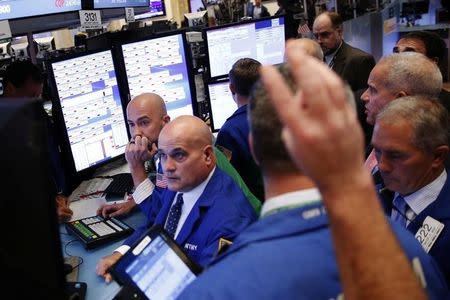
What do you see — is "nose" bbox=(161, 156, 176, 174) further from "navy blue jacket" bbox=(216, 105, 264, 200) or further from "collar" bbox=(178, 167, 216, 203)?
"navy blue jacket" bbox=(216, 105, 264, 200)

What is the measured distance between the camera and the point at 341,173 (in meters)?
0.55

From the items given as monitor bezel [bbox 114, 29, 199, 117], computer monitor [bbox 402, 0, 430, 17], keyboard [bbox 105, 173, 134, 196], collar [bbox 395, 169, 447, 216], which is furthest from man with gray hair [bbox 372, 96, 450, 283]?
computer monitor [bbox 402, 0, 430, 17]

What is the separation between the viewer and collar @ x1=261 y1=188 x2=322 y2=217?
77 centimetres

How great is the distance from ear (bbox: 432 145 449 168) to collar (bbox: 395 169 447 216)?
4 cm

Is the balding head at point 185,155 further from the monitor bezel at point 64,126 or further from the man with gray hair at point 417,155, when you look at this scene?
the monitor bezel at point 64,126

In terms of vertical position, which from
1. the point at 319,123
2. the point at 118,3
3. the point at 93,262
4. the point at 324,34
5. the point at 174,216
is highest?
the point at 118,3

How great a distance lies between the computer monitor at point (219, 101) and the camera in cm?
344

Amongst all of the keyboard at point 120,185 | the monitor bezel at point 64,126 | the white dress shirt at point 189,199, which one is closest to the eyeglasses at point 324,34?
the monitor bezel at point 64,126

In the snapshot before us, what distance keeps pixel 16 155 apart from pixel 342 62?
3.60 m

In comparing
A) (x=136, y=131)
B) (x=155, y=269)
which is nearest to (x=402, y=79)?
(x=136, y=131)

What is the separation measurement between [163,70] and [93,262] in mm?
1593

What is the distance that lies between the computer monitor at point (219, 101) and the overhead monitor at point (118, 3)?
Result: 95cm

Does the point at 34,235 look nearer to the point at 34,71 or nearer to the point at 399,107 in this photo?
the point at 399,107

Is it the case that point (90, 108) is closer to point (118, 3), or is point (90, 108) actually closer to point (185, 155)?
point (185, 155)
